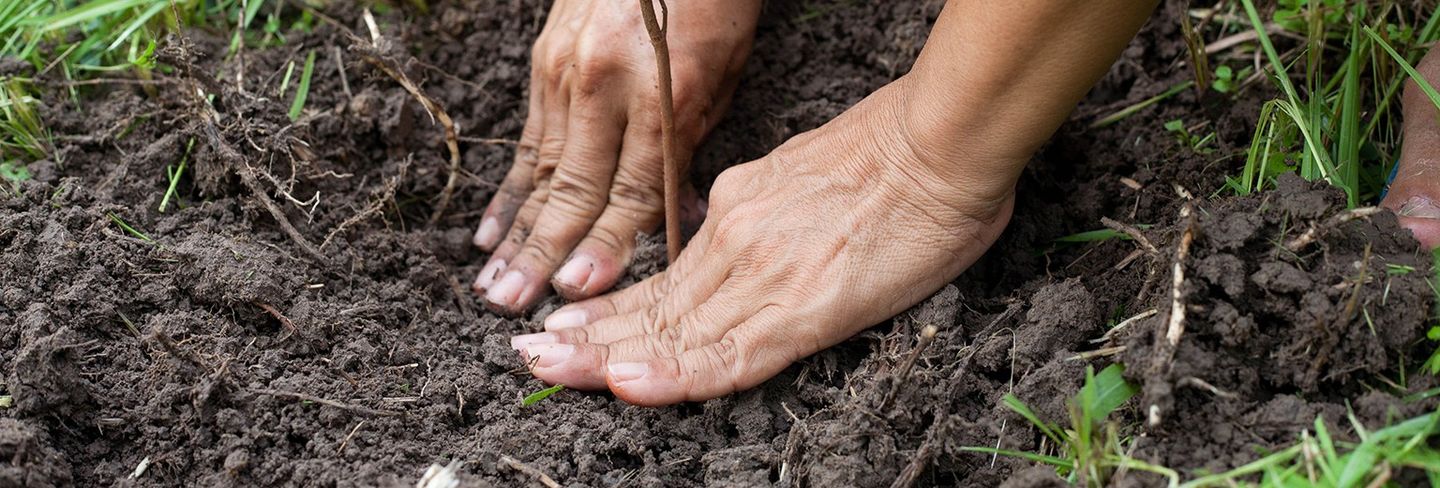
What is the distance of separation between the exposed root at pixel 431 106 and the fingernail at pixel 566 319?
459 mm

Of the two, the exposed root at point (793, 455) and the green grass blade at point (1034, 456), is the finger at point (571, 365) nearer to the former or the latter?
the exposed root at point (793, 455)

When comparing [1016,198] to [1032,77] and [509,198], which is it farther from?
[509,198]

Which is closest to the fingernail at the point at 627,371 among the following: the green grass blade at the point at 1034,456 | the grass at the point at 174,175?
the green grass blade at the point at 1034,456

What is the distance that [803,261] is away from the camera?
6.24 feet

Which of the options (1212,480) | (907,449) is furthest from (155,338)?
(1212,480)

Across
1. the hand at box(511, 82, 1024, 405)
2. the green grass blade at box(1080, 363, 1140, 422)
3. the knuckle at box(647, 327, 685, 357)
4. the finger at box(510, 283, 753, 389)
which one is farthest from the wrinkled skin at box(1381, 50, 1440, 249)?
the knuckle at box(647, 327, 685, 357)

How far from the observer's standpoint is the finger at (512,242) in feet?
7.68

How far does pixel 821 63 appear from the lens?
2.56 metres

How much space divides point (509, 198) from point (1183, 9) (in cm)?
162

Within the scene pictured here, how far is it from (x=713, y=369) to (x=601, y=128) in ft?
2.15

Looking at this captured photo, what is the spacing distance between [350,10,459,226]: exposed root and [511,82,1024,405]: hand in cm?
56

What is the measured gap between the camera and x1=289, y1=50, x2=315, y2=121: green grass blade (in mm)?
2422

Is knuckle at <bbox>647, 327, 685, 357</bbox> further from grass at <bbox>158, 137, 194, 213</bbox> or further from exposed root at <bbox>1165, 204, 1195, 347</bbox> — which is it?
grass at <bbox>158, 137, 194, 213</bbox>

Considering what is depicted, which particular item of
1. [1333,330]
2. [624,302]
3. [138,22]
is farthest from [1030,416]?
[138,22]
